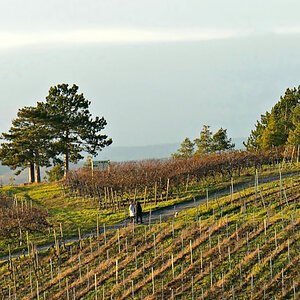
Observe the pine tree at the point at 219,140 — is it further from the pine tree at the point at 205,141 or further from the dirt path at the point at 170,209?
the dirt path at the point at 170,209

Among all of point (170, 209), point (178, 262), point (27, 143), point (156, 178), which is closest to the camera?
point (178, 262)

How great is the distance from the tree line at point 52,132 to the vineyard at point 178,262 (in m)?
22.2

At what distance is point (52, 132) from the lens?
152ft

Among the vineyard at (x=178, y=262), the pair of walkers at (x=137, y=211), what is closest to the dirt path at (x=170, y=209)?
the pair of walkers at (x=137, y=211)

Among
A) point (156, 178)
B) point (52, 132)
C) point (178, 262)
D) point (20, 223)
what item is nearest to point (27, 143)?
point (52, 132)

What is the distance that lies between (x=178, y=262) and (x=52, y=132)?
29.3 meters

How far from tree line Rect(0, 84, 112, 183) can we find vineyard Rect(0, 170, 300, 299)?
22.2m

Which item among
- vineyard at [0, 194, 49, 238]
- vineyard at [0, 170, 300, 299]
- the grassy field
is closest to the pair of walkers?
the grassy field

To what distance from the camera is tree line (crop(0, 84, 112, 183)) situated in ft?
Answer: 150

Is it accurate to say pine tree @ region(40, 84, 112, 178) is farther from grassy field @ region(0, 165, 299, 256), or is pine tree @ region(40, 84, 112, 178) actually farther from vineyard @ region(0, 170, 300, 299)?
vineyard @ region(0, 170, 300, 299)

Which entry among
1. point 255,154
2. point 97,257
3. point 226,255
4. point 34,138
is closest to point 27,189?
point 34,138

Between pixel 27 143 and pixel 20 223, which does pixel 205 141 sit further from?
pixel 20 223

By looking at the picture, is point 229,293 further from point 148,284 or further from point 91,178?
point 91,178

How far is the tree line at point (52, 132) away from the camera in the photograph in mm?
45594
